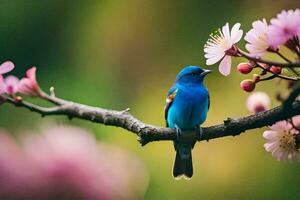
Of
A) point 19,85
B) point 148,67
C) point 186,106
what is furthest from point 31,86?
point 148,67

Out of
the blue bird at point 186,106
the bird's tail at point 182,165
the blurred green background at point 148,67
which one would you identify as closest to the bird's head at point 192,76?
the blue bird at point 186,106

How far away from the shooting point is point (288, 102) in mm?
505

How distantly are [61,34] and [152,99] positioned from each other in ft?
2.95

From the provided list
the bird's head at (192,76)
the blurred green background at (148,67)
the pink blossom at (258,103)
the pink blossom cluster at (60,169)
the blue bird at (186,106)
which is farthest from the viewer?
the blurred green background at (148,67)

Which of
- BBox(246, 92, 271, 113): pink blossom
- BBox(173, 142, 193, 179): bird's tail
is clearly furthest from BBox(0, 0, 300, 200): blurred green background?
BBox(246, 92, 271, 113): pink blossom

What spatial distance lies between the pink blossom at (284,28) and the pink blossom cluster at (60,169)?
0.15 metres

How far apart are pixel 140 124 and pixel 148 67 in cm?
205

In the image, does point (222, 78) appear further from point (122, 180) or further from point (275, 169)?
point (122, 180)

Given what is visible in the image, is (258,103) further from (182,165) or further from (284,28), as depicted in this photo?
(182,165)

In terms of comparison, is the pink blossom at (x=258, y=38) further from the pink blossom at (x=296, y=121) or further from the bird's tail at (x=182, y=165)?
the bird's tail at (x=182, y=165)

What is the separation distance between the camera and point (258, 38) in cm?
52

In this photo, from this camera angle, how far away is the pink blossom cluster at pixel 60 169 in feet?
1.50

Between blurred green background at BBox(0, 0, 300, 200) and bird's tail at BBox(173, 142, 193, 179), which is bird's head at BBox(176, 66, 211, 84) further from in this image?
blurred green background at BBox(0, 0, 300, 200)

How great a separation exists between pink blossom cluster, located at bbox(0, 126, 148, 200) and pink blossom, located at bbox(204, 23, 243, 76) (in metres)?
0.10
